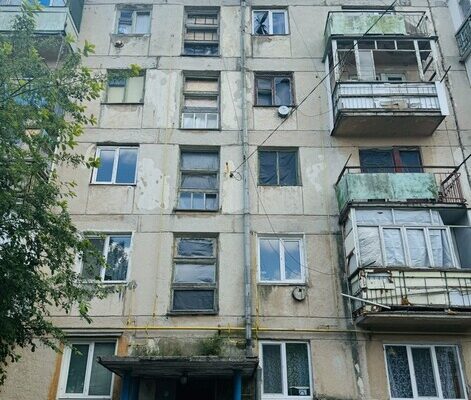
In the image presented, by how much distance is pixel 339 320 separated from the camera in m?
11.8

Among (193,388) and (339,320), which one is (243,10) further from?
(193,388)

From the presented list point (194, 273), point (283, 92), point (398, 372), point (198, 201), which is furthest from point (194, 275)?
point (283, 92)

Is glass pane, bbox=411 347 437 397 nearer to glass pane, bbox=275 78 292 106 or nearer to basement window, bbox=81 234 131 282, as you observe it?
basement window, bbox=81 234 131 282

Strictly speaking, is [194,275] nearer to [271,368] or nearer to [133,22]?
[271,368]

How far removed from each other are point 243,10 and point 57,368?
12979mm

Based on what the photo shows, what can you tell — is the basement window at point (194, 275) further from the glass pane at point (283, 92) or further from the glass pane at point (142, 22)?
the glass pane at point (142, 22)

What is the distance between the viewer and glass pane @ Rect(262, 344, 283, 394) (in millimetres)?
11227

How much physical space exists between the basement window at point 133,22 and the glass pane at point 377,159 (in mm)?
8720

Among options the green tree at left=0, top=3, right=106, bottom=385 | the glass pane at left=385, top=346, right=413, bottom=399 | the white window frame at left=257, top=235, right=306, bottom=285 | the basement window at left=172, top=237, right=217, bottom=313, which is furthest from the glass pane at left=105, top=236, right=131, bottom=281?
the glass pane at left=385, top=346, right=413, bottom=399

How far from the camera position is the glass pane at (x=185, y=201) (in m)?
13.4

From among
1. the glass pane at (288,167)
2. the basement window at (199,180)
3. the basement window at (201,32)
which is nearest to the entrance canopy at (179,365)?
the basement window at (199,180)

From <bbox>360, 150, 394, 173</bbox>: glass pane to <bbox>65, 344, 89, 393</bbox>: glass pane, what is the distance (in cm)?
931

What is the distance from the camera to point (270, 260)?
42.0 feet

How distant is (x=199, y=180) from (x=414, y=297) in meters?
6.76
